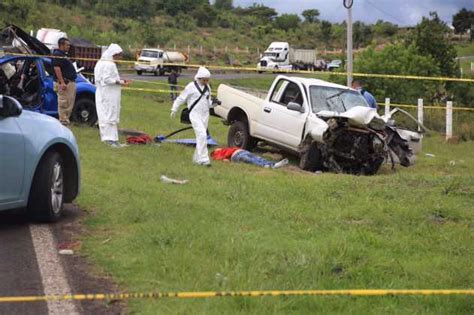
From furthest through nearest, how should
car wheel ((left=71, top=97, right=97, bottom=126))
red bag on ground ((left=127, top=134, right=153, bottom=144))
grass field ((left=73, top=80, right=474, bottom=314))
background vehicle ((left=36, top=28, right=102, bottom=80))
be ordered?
1. background vehicle ((left=36, top=28, right=102, bottom=80))
2. car wheel ((left=71, top=97, right=97, bottom=126))
3. red bag on ground ((left=127, top=134, right=153, bottom=144))
4. grass field ((left=73, top=80, right=474, bottom=314))

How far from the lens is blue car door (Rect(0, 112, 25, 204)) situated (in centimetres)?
652

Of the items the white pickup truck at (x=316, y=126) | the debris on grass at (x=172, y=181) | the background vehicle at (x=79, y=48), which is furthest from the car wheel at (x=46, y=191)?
the background vehicle at (x=79, y=48)

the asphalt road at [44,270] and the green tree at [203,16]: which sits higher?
the green tree at [203,16]

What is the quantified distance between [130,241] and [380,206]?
3143mm

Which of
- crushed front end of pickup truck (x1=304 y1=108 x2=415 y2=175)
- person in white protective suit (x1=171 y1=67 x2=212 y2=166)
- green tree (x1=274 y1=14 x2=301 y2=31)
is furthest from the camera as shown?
green tree (x1=274 y1=14 x2=301 y2=31)

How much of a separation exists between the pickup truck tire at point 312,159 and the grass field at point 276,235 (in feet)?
4.17

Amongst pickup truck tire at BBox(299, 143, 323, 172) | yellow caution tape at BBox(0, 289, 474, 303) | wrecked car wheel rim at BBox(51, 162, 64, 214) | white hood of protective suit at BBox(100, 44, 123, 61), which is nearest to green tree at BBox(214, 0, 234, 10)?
white hood of protective suit at BBox(100, 44, 123, 61)

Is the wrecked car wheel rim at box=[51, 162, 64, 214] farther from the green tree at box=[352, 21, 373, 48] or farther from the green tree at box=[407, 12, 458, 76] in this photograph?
the green tree at box=[352, 21, 373, 48]

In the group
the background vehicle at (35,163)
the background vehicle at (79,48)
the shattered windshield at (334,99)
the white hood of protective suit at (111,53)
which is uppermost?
the background vehicle at (79,48)

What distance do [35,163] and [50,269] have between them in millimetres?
1477

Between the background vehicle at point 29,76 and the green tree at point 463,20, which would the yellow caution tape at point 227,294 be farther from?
the green tree at point 463,20

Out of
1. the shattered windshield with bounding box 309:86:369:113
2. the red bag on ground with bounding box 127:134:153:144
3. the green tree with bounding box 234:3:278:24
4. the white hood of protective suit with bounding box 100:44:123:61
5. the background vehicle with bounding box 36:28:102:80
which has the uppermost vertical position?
the green tree with bounding box 234:3:278:24

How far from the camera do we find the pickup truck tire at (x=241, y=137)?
1506cm

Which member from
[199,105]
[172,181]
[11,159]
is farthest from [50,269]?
[199,105]
